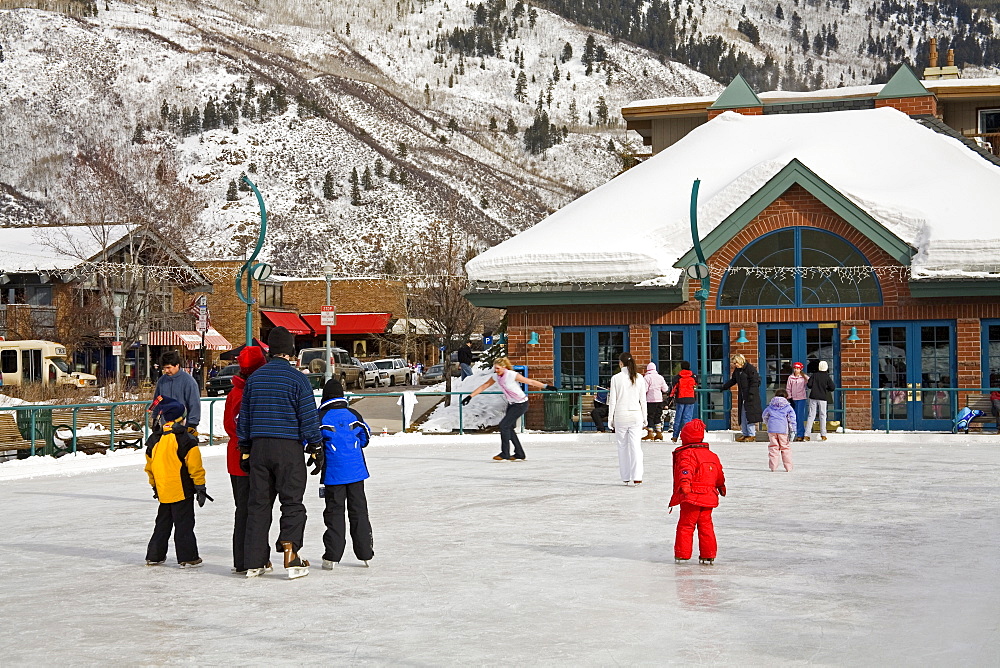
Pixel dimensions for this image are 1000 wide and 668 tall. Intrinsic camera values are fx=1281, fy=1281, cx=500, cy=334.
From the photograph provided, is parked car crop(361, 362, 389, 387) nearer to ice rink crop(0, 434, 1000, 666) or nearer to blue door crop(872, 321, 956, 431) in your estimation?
blue door crop(872, 321, 956, 431)

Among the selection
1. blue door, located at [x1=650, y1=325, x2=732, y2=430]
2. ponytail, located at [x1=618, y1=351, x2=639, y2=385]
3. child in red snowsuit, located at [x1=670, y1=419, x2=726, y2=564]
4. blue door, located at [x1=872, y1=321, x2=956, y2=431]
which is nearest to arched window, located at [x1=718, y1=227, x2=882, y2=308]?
blue door, located at [x1=650, y1=325, x2=732, y2=430]

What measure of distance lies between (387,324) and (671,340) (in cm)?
5288

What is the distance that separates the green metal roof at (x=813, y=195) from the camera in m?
29.4

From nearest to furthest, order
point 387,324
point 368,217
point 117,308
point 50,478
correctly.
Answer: point 50,478 < point 117,308 < point 387,324 < point 368,217

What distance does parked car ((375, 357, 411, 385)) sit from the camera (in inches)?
2485

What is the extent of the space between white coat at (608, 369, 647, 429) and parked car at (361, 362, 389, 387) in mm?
43768

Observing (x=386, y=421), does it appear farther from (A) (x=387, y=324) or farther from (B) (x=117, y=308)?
(A) (x=387, y=324)

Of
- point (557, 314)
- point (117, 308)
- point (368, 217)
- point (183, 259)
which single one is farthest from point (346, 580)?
point (368, 217)

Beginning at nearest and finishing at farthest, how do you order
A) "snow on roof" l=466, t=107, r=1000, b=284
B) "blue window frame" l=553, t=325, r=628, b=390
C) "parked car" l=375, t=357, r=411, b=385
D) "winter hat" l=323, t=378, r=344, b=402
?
"winter hat" l=323, t=378, r=344, b=402 → "snow on roof" l=466, t=107, r=1000, b=284 → "blue window frame" l=553, t=325, r=628, b=390 → "parked car" l=375, t=357, r=411, b=385

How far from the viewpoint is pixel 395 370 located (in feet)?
209

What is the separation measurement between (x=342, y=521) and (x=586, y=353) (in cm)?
2089

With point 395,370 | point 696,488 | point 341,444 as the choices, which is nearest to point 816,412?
point 696,488

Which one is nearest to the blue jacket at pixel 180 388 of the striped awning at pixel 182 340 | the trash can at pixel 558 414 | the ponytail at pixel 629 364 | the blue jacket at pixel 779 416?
the ponytail at pixel 629 364

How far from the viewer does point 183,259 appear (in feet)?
196
